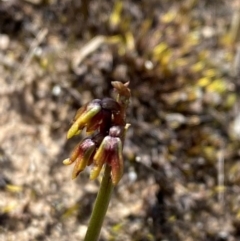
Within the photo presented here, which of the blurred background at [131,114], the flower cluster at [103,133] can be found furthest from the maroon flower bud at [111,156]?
the blurred background at [131,114]

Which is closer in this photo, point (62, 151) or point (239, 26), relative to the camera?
point (62, 151)

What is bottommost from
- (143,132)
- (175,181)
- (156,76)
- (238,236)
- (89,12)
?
(238,236)

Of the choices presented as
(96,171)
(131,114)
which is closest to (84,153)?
(96,171)

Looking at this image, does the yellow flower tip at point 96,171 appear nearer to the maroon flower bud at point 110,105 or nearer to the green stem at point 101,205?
the green stem at point 101,205

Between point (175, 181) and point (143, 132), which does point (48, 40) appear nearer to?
point (143, 132)

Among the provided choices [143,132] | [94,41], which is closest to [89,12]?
[94,41]

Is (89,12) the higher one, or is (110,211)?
(89,12)
